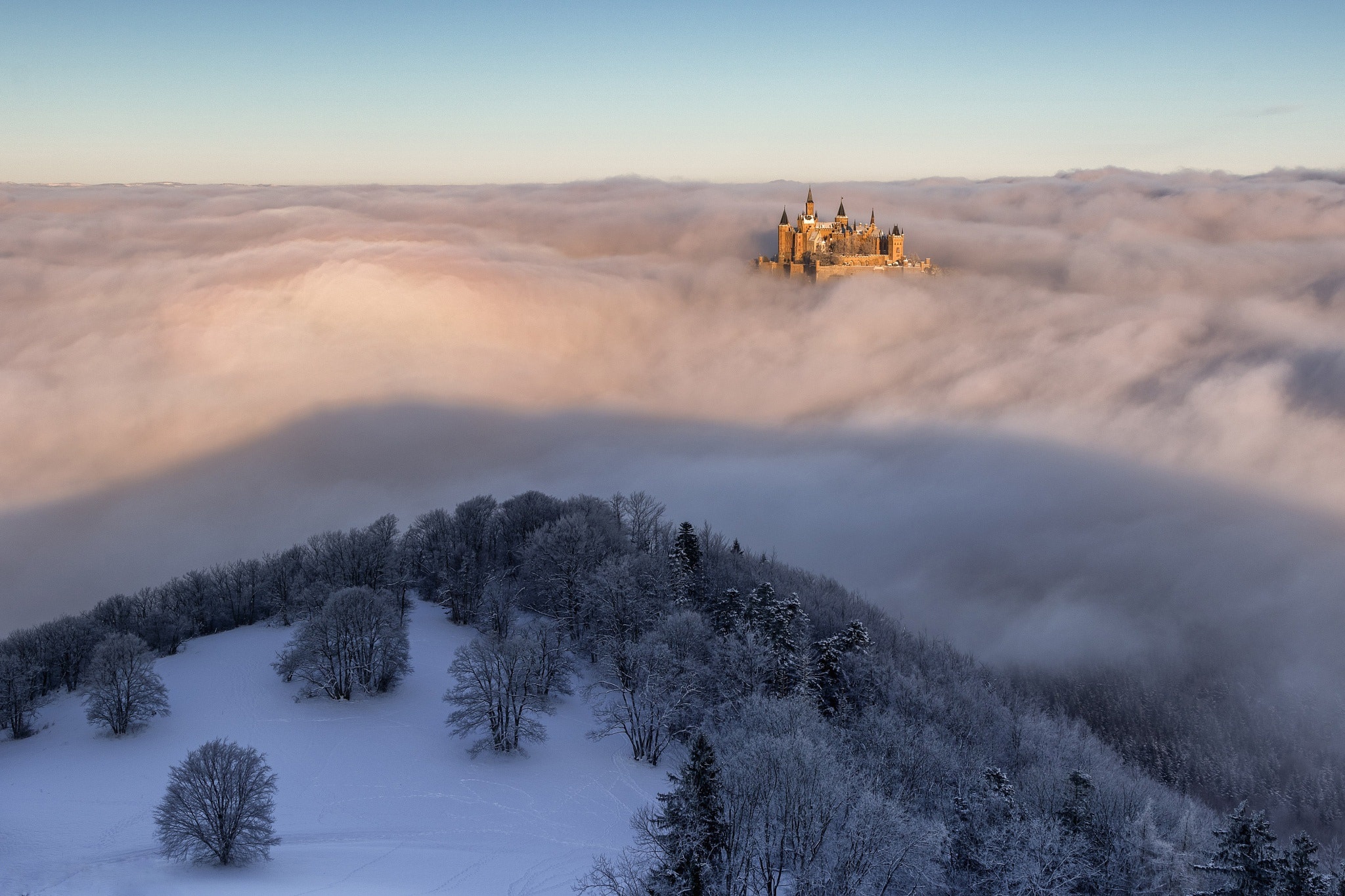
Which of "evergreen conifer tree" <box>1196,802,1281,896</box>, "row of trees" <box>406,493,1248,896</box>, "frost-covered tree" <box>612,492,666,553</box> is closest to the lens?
"evergreen conifer tree" <box>1196,802,1281,896</box>

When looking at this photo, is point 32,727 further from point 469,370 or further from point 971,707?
point 469,370

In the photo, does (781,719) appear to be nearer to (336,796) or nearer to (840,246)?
(336,796)

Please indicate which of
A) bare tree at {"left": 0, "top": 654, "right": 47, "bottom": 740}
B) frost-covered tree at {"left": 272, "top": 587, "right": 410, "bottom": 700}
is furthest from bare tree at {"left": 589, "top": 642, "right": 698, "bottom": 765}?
bare tree at {"left": 0, "top": 654, "right": 47, "bottom": 740}

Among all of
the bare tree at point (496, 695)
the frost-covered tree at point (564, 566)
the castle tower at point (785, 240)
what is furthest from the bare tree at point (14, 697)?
the castle tower at point (785, 240)

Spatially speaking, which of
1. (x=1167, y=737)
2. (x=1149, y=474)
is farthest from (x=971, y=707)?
(x=1149, y=474)

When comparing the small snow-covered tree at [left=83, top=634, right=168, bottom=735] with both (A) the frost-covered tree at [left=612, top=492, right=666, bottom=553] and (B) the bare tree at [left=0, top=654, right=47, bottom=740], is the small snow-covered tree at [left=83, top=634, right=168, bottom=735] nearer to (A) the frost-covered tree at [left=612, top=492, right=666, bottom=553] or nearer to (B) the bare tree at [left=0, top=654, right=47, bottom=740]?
(B) the bare tree at [left=0, top=654, right=47, bottom=740]

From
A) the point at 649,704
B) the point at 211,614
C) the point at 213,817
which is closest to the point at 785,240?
the point at 211,614

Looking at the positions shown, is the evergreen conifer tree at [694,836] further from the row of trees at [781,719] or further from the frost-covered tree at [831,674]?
the frost-covered tree at [831,674]

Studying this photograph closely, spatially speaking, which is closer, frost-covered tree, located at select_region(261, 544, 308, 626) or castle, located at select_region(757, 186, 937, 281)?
frost-covered tree, located at select_region(261, 544, 308, 626)
